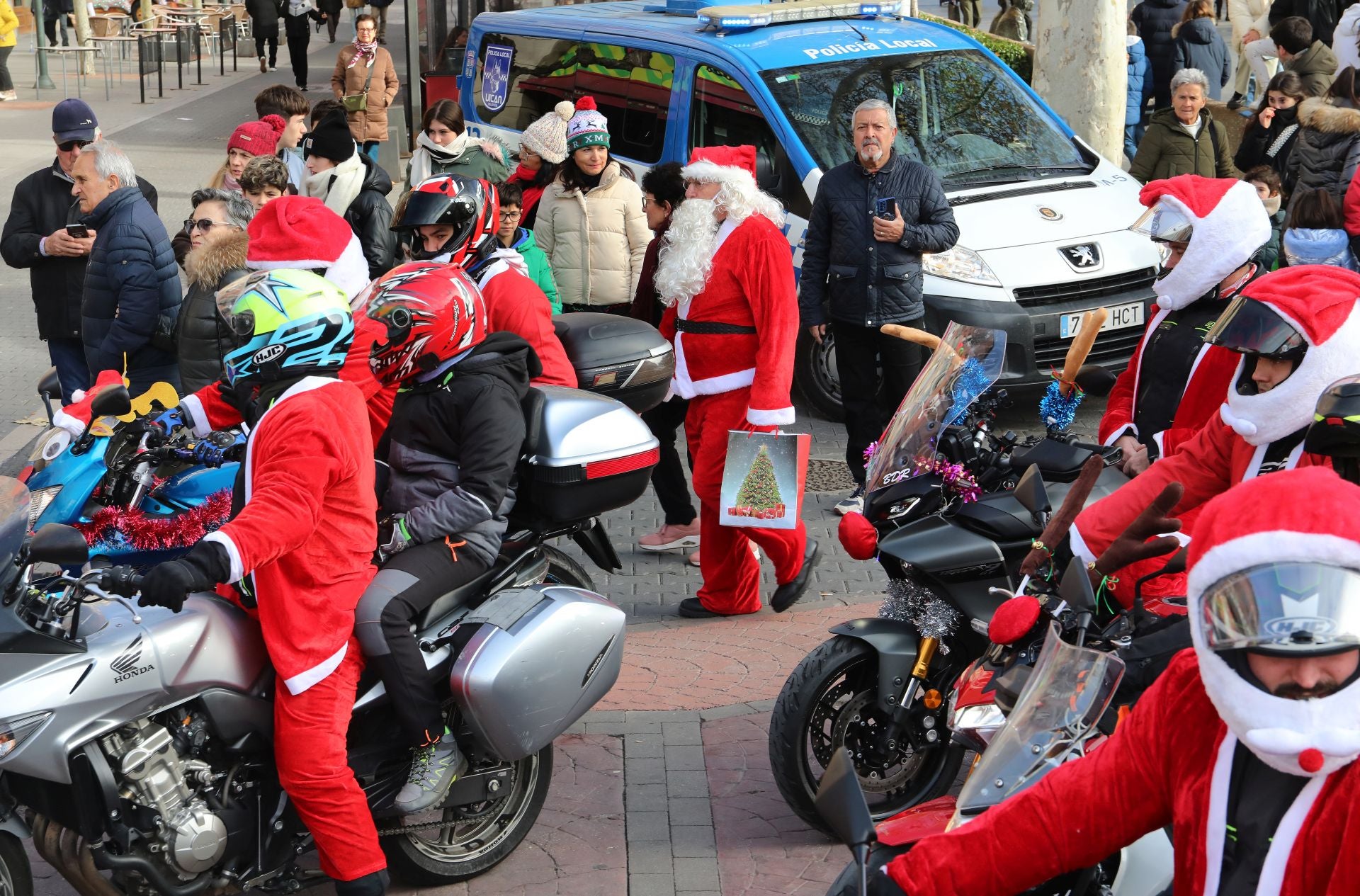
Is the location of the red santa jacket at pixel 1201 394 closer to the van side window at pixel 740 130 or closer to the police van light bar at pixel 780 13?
the van side window at pixel 740 130

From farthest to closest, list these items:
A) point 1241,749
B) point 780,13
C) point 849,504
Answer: point 780,13, point 849,504, point 1241,749

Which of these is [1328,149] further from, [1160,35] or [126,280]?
[126,280]

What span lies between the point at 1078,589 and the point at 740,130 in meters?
6.50

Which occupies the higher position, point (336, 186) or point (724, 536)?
point (336, 186)

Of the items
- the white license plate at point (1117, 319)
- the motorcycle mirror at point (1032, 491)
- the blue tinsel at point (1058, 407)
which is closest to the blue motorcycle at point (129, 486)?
the blue tinsel at point (1058, 407)

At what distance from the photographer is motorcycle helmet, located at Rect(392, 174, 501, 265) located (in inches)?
209

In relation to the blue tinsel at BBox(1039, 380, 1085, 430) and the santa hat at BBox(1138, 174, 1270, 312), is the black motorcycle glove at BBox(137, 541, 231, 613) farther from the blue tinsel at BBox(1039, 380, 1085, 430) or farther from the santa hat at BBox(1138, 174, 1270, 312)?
the santa hat at BBox(1138, 174, 1270, 312)

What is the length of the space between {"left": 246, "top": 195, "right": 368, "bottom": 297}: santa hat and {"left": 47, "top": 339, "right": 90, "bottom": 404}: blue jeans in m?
2.75

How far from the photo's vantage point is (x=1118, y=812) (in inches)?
90.9

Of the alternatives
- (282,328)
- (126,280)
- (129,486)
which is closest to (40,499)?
(129,486)

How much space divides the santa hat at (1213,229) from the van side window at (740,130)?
4.02 metres

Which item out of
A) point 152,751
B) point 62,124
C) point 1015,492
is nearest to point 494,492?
point 152,751

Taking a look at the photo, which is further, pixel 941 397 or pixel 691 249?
pixel 691 249

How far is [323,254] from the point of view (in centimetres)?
546
